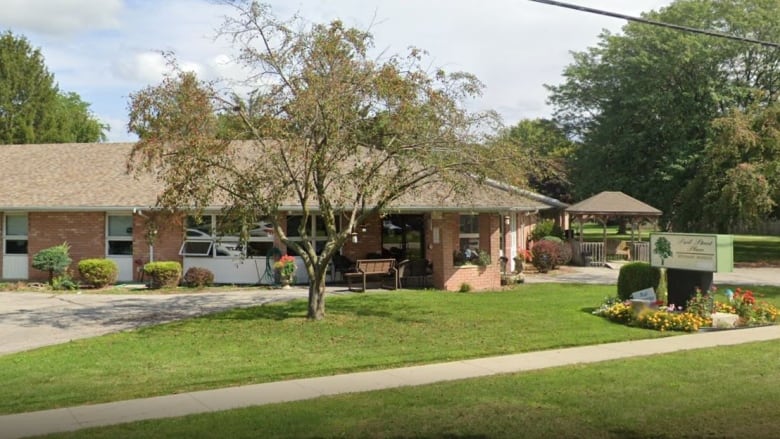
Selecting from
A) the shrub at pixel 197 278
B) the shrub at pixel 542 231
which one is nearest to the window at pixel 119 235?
the shrub at pixel 197 278

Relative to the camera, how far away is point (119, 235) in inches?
877

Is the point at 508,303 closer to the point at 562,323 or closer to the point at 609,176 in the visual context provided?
the point at 562,323

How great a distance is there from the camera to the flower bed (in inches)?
517

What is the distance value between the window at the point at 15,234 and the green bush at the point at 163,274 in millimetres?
5258

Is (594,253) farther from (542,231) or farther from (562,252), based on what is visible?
(562,252)

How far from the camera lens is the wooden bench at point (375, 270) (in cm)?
1905

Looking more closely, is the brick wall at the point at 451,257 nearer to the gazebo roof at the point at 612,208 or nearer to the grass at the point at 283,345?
the grass at the point at 283,345

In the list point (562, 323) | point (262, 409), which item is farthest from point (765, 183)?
point (262, 409)

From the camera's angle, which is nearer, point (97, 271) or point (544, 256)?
point (97, 271)

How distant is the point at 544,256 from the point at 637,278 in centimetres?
1187

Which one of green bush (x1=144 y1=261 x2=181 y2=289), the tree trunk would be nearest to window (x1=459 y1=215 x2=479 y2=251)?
the tree trunk

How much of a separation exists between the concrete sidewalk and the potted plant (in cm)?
1072

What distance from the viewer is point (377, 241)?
22.4 metres

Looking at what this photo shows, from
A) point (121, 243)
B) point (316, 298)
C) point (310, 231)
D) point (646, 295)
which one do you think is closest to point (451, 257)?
point (310, 231)
